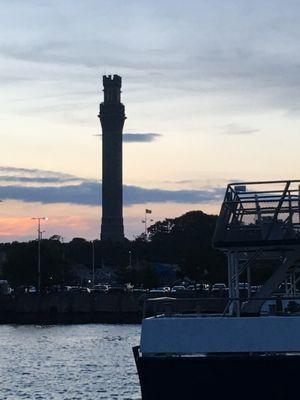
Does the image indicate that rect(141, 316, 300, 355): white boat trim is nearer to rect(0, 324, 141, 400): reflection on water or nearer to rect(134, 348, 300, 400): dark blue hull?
rect(134, 348, 300, 400): dark blue hull

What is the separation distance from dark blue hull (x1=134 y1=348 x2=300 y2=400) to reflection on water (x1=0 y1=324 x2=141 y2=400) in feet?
64.7

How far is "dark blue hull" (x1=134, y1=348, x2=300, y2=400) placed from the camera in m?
28.8

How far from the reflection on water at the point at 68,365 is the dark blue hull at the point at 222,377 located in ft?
64.7

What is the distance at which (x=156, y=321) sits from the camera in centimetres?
3006

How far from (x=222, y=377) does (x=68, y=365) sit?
137 ft

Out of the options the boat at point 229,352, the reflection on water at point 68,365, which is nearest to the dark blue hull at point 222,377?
the boat at point 229,352

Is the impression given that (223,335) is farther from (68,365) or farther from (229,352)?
(68,365)

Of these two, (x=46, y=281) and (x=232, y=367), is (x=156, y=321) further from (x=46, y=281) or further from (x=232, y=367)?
(x=46, y=281)

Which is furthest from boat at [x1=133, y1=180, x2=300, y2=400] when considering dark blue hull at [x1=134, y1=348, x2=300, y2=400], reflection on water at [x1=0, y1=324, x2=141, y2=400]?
reflection on water at [x1=0, y1=324, x2=141, y2=400]

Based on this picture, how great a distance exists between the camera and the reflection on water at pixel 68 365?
53.2 meters

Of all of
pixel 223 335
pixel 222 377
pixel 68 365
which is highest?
pixel 223 335

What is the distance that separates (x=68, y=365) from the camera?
2756 inches

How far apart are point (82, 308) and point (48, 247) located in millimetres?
34099

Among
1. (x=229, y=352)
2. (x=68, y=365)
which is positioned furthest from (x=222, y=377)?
(x=68, y=365)
